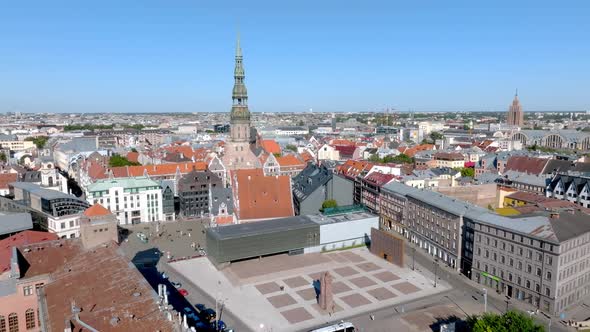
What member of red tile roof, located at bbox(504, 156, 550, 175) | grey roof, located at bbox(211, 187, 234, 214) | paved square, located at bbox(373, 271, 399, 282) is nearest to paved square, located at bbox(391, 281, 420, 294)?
paved square, located at bbox(373, 271, 399, 282)

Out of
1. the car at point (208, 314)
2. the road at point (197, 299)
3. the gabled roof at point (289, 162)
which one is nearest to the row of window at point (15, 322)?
the road at point (197, 299)

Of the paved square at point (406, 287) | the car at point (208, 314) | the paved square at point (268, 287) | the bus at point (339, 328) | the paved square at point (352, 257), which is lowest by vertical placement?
the paved square at point (268, 287)

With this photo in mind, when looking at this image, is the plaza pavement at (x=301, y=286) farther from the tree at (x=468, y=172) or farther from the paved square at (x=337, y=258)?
the tree at (x=468, y=172)

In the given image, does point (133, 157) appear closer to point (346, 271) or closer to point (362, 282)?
point (346, 271)

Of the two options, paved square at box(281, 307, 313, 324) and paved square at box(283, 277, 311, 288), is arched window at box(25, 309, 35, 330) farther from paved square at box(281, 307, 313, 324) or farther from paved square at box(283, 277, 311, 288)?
paved square at box(283, 277, 311, 288)

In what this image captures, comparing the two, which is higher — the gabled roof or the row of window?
the gabled roof
